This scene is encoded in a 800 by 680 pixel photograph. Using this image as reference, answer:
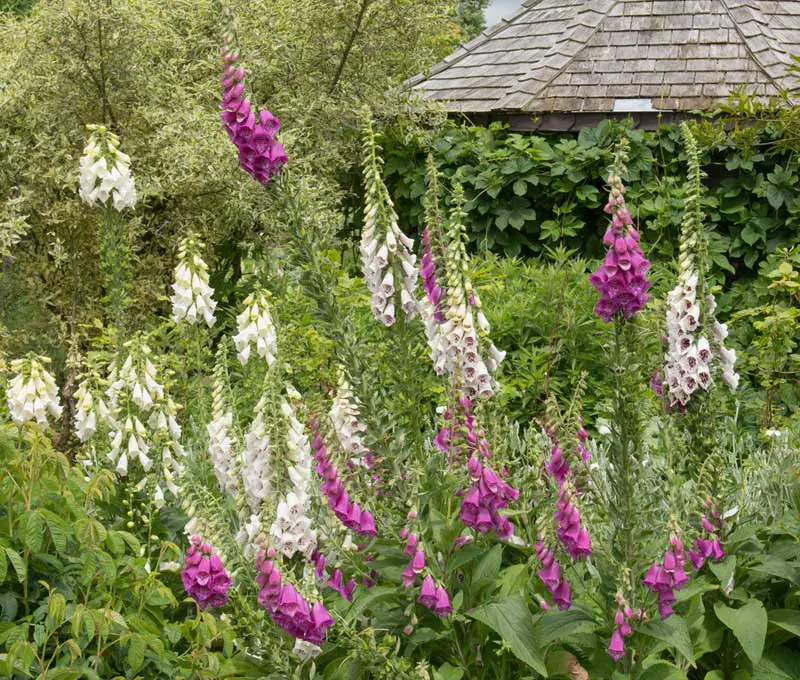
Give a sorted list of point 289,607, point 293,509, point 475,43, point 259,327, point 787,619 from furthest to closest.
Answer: point 475,43 < point 259,327 < point 787,619 < point 293,509 < point 289,607

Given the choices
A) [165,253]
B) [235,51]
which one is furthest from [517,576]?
[165,253]

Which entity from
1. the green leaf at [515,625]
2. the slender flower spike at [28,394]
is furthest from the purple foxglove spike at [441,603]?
the slender flower spike at [28,394]

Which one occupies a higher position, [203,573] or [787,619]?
[203,573]

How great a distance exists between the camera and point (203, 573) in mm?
3129

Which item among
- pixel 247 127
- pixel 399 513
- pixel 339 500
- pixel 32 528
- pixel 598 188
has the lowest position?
pixel 598 188

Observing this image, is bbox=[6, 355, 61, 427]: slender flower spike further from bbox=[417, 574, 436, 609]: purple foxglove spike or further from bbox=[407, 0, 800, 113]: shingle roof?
bbox=[407, 0, 800, 113]: shingle roof

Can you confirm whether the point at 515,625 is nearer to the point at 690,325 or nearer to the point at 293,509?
the point at 293,509

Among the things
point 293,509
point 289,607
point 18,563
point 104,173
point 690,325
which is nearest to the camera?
point 289,607

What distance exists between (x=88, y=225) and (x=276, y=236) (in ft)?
5.11

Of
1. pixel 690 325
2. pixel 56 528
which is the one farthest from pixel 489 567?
pixel 56 528

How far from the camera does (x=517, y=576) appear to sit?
3406 mm

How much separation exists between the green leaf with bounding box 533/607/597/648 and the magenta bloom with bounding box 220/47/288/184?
1.62 metres

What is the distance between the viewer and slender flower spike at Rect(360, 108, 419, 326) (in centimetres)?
331

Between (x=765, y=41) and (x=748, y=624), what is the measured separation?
7.63m
